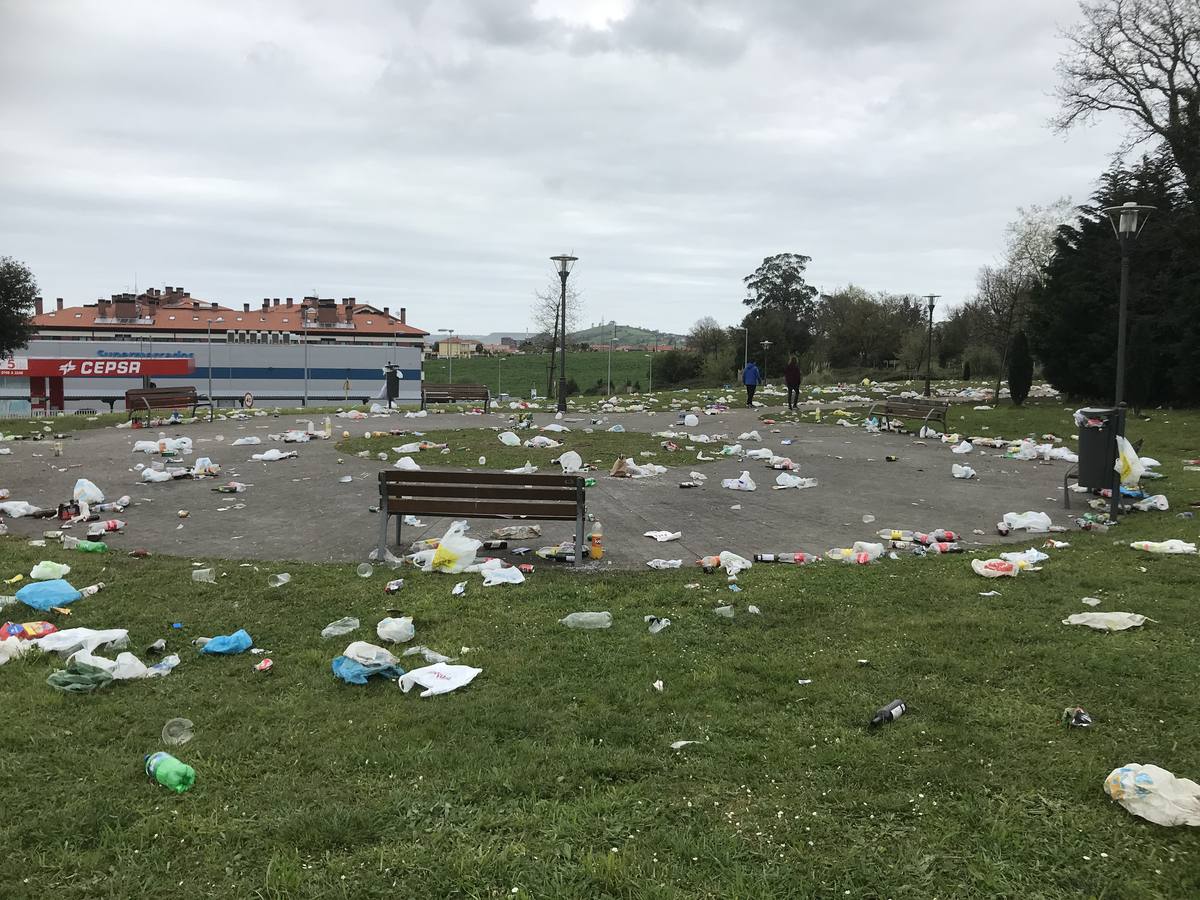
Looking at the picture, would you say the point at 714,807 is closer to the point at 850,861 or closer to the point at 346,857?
the point at 850,861

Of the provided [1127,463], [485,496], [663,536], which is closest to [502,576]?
[485,496]

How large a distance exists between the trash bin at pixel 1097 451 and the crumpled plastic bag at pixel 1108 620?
464 cm

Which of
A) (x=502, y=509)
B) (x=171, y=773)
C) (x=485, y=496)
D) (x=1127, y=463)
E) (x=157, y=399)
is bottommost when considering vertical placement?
(x=171, y=773)

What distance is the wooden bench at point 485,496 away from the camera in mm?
6750

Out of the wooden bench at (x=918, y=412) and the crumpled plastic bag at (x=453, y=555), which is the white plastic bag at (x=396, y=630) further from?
the wooden bench at (x=918, y=412)

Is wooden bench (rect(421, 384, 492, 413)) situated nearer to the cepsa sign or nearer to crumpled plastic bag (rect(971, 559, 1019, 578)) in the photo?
the cepsa sign

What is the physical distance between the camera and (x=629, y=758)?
3.38 meters

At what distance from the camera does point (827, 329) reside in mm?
64938

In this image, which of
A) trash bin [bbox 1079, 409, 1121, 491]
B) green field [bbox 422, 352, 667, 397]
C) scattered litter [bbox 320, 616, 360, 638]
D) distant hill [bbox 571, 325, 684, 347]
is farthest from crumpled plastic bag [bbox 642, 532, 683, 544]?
distant hill [bbox 571, 325, 684, 347]

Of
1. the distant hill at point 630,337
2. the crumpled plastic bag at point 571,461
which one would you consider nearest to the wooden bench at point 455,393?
the crumpled plastic bag at point 571,461

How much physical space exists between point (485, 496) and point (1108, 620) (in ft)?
15.2

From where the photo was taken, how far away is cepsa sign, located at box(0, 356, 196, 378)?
29.8 m

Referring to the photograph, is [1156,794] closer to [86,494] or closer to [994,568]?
[994,568]

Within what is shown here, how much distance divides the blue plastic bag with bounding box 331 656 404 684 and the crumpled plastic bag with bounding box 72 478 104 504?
6.15 meters
